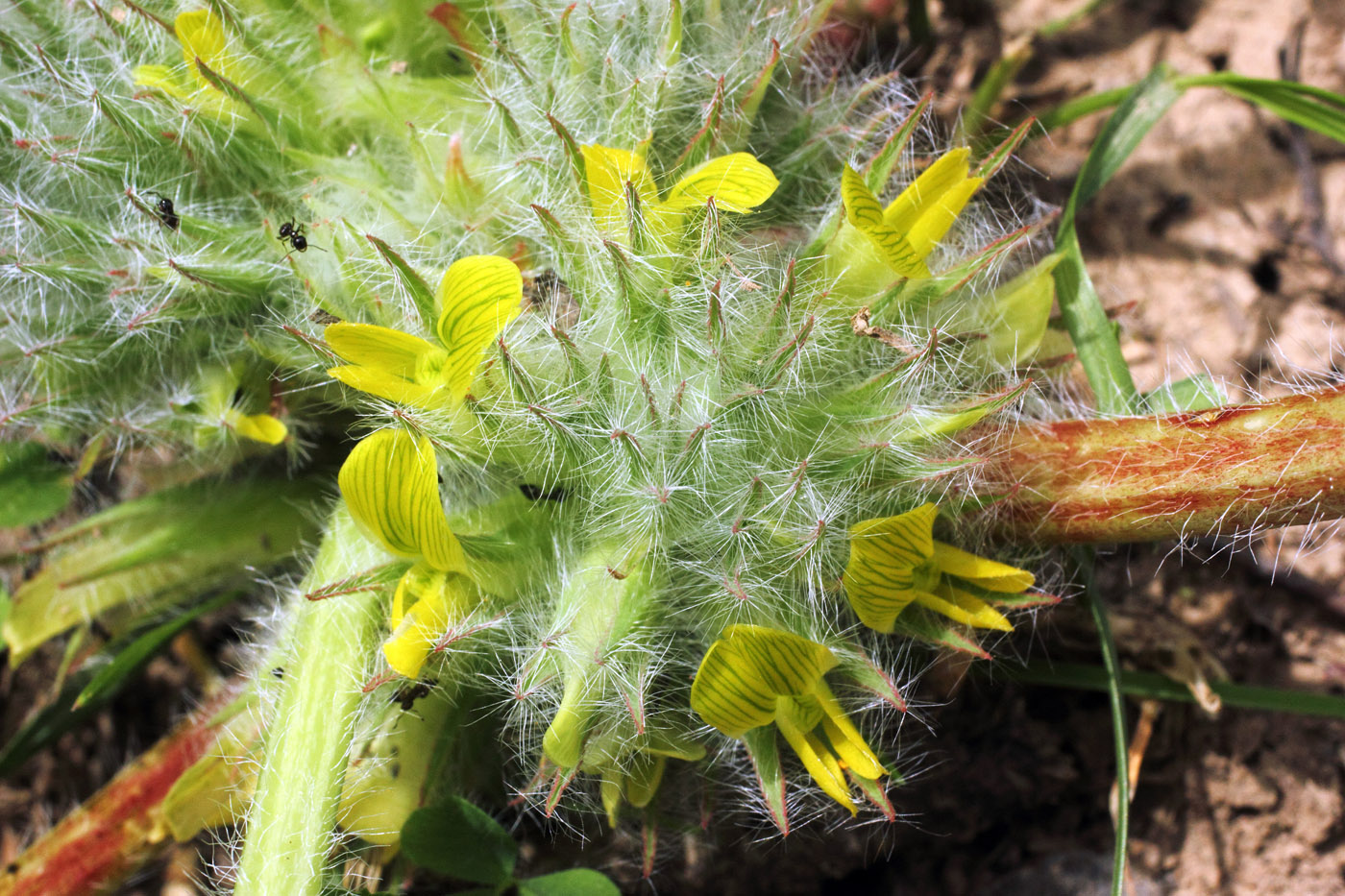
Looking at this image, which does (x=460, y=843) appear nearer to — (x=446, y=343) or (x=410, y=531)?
(x=410, y=531)

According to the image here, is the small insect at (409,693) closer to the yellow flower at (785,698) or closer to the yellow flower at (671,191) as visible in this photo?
the yellow flower at (785,698)

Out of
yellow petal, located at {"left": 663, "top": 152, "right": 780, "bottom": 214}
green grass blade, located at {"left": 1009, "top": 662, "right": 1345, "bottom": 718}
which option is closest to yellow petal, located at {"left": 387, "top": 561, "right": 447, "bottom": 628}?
yellow petal, located at {"left": 663, "top": 152, "right": 780, "bottom": 214}

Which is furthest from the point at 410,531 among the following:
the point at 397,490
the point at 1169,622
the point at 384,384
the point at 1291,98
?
the point at 1291,98

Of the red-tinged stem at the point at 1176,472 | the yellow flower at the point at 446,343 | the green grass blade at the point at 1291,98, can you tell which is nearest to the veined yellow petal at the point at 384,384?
the yellow flower at the point at 446,343

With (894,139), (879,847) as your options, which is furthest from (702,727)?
(894,139)

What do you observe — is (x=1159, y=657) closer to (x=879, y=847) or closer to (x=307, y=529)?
(x=879, y=847)

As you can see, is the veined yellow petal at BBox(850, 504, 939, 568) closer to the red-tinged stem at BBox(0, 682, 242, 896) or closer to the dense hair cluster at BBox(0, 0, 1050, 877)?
the dense hair cluster at BBox(0, 0, 1050, 877)
